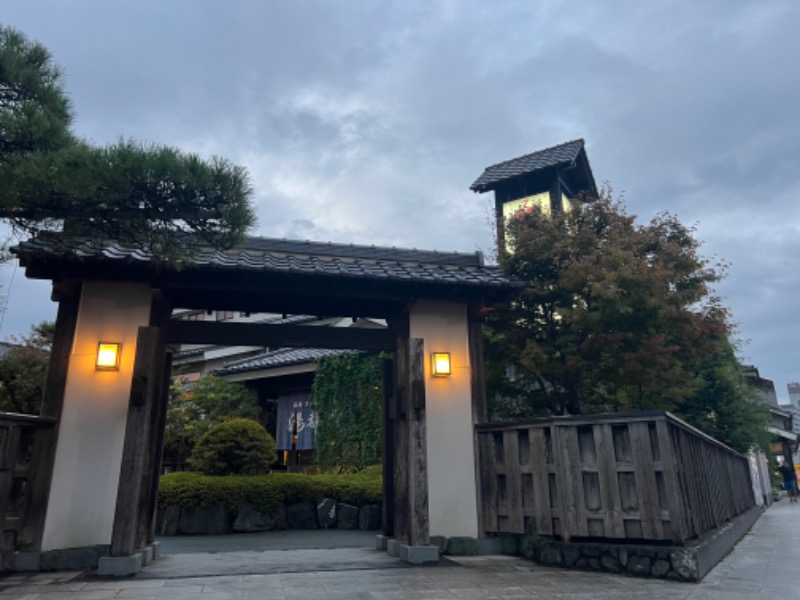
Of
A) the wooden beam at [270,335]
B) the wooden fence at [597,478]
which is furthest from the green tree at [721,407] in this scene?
the wooden beam at [270,335]

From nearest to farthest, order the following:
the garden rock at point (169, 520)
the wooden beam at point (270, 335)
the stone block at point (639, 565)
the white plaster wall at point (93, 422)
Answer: the stone block at point (639, 565) < the white plaster wall at point (93, 422) < the wooden beam at point (270, 335) < the garden rock at point (169, 520)

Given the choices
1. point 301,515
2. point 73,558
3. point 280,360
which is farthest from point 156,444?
point 280,360

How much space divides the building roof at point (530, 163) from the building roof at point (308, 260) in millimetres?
7883

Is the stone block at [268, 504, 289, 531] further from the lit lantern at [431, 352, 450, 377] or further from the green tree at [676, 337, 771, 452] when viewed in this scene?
the green tree at [676, 337, 771, 452]

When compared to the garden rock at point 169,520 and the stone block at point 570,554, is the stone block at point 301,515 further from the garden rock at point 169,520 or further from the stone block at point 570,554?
the stone block at point 570,554

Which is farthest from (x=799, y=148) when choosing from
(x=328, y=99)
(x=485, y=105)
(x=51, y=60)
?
(x=51, y=60)

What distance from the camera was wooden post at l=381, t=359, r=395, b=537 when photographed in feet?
21.9

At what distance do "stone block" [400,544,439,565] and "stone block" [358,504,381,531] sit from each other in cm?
466

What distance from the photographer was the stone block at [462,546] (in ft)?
19.2

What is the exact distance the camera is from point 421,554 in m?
5.46

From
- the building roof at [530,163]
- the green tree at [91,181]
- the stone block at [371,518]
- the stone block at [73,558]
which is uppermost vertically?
the building roof at [530,163]

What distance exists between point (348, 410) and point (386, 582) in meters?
8.17

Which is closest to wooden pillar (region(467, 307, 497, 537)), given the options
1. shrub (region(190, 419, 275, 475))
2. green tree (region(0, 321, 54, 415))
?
shrub (region(190, 419, 275, 475))

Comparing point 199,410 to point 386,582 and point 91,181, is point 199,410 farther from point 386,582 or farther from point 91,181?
point 91,181
